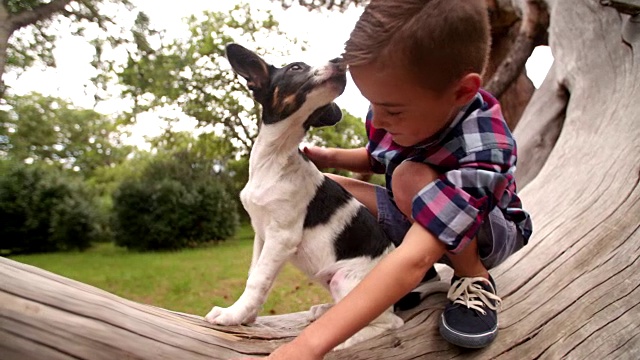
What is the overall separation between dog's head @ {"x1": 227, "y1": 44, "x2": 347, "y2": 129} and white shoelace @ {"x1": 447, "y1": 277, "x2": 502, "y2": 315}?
2.41ft

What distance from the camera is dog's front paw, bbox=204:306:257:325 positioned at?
1727 mm

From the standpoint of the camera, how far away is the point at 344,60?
1.44 m

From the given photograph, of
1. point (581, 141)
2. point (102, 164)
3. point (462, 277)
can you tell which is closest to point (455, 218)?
point (462, 277)

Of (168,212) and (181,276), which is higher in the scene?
(181,276)

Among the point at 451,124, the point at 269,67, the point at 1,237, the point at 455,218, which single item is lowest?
the point at 1,237

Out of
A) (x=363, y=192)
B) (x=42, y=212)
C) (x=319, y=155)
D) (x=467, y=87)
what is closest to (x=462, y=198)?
(x=467, y=87)

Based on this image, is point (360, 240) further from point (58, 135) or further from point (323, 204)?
point (58, 135)

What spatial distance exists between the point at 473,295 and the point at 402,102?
2.32 feet

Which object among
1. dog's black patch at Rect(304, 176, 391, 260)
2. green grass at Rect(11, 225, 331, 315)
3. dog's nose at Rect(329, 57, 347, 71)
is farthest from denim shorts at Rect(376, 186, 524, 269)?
green grass at Rect(11, 225, 331, 315)

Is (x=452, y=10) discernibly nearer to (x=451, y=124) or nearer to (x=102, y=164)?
Answer: (x=451, y=124)

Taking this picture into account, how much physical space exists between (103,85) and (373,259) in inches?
268

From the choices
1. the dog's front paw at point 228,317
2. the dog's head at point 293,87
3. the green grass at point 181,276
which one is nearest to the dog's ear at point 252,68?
the dog's head at point 293,87

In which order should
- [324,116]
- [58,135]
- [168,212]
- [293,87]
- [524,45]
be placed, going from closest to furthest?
[293,87]
[324,116]
[524,45]
[168,212]
[58,135]

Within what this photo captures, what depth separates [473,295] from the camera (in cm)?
168
